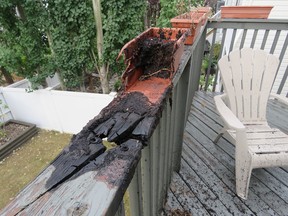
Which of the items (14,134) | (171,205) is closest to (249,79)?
(171,205)

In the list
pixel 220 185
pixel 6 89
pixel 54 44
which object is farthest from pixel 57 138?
pixel 220 185

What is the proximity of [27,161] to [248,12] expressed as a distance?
4553 millimetres

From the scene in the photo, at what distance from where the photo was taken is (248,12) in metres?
2.76

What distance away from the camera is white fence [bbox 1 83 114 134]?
12.4 ft

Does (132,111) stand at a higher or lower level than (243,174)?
higher

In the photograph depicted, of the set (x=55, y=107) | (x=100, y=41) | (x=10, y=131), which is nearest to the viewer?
(x=100, y=41)

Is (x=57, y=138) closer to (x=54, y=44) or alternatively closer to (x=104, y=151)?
(x=54, y=44)

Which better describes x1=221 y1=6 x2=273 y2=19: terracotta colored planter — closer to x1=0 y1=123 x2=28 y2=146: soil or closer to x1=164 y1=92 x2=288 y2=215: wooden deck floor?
x1=164 y1=92 x2=288 y2=215: wooden deck floor

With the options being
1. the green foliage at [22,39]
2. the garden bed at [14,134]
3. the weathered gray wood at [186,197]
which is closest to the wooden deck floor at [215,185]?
the weathered gray wood at [186,197]

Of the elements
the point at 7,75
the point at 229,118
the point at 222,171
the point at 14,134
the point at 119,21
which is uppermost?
the point at 119,21

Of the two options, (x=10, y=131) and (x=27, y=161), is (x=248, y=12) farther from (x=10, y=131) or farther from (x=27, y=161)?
(x=10, y=131)

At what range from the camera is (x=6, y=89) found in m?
4.28

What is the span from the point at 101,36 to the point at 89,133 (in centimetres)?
337

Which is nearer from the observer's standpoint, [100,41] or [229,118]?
[229,118]
